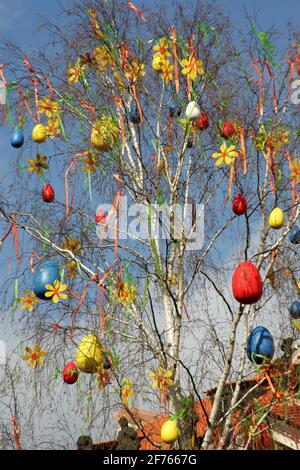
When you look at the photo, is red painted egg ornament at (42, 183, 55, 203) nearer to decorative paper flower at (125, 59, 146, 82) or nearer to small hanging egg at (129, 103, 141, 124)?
small hanging egg at (129, 103, 141, 124)

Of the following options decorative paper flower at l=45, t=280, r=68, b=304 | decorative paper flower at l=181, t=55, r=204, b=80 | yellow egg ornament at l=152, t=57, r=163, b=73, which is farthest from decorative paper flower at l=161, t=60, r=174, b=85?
decorative paper flower at l=45, t=280, r=68, b=304

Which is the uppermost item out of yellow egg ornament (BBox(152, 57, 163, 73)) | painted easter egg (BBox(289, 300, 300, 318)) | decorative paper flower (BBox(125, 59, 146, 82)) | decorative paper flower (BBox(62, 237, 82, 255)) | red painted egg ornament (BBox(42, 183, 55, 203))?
decorative paper flower (BBox(125, 59, 146, 82))

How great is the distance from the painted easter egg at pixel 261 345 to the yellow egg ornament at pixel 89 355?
41.8 inches

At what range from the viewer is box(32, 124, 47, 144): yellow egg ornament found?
479 cm

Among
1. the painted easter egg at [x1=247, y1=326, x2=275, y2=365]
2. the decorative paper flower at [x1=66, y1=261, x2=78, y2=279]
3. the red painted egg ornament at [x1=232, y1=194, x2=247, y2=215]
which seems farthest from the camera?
the decorative paper flower at [x1=66, y1=261, x2=78, y2=279]

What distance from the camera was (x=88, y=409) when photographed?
4.19 metres

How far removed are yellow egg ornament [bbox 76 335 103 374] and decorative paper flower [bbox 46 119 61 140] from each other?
70.5 inches

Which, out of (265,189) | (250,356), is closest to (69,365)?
(250,356)

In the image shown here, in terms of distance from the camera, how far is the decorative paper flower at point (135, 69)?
5301 mm

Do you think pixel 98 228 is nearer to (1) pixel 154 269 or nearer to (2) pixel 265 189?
(1) pixel 154 269

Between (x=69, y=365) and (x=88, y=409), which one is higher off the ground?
(x=69, y=365)

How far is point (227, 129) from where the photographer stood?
4.95 m
